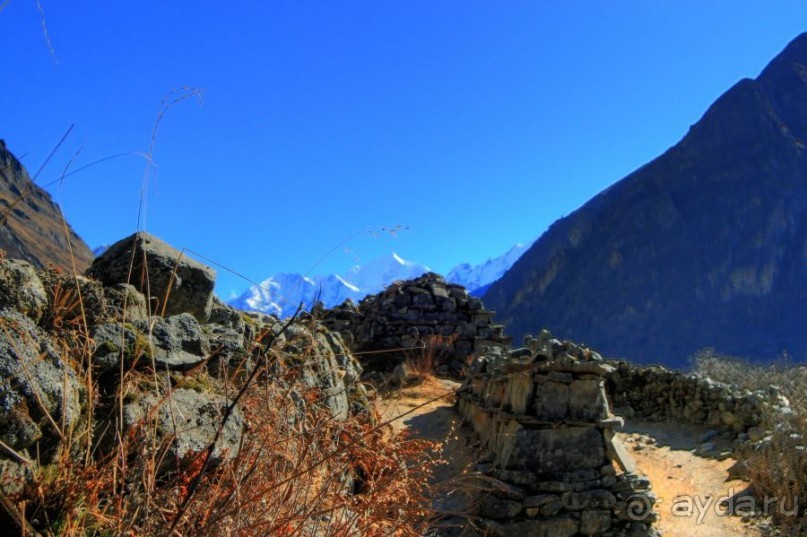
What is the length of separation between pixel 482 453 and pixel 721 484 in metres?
2.69

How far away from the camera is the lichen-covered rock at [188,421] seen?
208cm

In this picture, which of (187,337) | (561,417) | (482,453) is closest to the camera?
(187,337)

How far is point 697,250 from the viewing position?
5503 cm

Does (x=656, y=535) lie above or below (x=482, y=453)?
below

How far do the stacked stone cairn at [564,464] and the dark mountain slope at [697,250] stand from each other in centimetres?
4313

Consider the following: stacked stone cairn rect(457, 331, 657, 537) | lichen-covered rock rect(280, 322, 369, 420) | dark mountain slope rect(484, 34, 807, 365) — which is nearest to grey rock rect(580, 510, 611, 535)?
stacked stone cairn rect(457, 331, 657, 537)

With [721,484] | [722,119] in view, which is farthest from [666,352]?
[721,484]

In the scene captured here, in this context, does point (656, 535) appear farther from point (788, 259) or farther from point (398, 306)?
point (788, 259)

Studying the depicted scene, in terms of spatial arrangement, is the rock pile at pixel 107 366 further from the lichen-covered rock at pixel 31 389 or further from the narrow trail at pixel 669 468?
the narrow trail at pixel 669 468

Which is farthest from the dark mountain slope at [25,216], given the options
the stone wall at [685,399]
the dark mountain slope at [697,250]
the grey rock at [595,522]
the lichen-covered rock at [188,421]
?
the dark mountain slope at [697,250]

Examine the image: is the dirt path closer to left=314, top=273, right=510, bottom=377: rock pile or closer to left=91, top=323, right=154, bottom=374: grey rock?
left=314, top=273, right=510, bottom=377: rock pile

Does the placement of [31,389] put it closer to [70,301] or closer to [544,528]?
[70,301]

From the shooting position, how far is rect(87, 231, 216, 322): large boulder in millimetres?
3262

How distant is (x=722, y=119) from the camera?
202 feet
